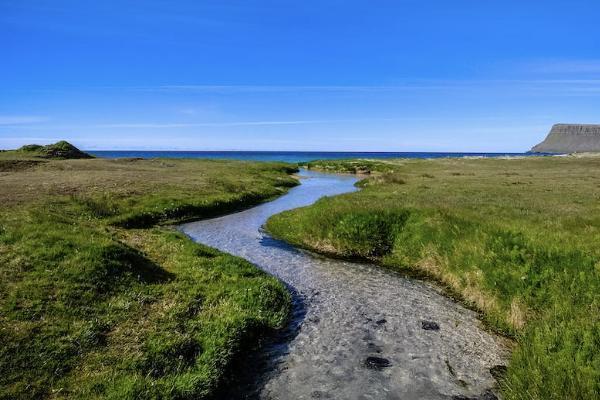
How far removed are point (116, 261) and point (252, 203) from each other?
3179cm

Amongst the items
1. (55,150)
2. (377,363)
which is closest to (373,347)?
(377,363)

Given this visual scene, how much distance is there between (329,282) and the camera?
20812 mm

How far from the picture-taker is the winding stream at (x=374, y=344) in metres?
11.4

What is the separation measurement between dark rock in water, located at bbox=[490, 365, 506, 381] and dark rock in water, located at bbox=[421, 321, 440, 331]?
287 cm

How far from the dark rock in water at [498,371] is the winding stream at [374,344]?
18 centimetres

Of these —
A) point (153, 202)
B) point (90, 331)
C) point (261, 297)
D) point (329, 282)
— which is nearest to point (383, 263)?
point (329, 282)

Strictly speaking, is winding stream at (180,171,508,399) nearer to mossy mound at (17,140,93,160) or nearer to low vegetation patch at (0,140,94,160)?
low vegetation patch at (0,140,94,160)

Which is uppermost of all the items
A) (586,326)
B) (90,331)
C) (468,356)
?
(586,326)

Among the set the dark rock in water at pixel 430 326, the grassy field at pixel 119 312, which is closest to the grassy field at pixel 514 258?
the dark rock in water at pixel 430 326

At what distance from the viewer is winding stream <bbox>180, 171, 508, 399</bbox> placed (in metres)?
11.4

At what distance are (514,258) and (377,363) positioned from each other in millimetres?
8255

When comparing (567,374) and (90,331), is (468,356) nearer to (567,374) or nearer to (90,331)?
(567,374)

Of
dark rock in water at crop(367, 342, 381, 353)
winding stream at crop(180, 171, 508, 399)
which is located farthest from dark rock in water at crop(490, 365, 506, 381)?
dark rock in water at crop(367, 342, 381, 353)

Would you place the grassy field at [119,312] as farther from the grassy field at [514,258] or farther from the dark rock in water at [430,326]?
the grassy field at [514,258]
